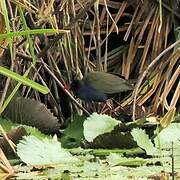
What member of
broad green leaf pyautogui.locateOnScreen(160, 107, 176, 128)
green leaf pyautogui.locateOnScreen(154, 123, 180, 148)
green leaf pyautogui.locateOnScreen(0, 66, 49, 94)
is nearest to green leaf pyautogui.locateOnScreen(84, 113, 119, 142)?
green leaf pyautogui.locateOnScreen(154, 123, 180, 148)

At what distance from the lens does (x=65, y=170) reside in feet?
6.66

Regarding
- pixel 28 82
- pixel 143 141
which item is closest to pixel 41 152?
pixel 143 141

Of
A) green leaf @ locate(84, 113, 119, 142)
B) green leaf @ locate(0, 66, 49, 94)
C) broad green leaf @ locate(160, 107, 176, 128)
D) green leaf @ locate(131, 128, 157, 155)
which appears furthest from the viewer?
green leaf @ locate(84, 113, 119, 142)

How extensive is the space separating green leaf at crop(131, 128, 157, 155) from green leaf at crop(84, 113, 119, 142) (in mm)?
138

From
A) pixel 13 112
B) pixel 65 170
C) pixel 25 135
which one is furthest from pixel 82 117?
pixel 65 170

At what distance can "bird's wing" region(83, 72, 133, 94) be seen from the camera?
3.00 m

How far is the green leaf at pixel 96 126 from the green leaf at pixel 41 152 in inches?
8.4

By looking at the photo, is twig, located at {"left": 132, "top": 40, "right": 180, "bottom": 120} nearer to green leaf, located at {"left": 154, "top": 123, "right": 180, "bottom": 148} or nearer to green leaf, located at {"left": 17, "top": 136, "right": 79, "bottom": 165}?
green leaf, located at {"left": 154, "top": 123, "right": 180, "bottom": 148}

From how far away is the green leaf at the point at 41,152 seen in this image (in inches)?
82.7

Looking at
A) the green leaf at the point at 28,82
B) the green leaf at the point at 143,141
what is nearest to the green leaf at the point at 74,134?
the green leaf at the point at 143,141

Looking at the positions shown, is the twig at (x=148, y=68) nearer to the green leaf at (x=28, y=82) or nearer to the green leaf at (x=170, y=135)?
the green leaf at (x=170, y=135)

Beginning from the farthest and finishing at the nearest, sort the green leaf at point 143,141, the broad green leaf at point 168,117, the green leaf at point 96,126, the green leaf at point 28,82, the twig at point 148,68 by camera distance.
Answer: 1. the twig at point 148,68
2. the green leaf at point 96,126
3. the green leaf at point 143,141
4. the broad green leaf at point 168,117
5. the green leaf at point 28,82

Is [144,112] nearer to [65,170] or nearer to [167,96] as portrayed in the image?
[167,96]

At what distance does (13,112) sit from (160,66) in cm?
89
